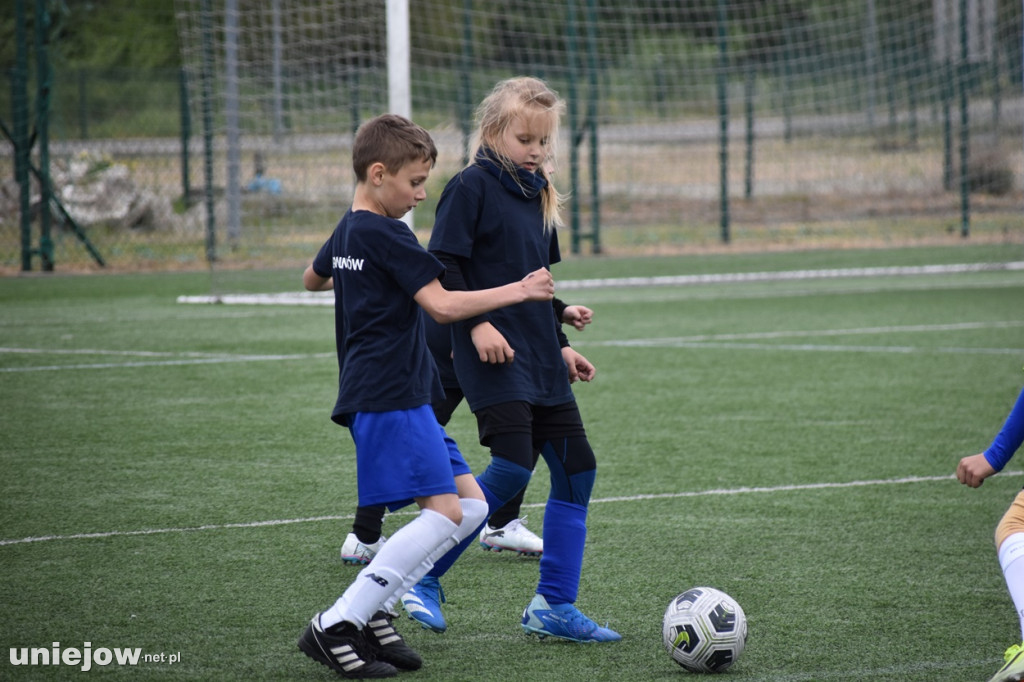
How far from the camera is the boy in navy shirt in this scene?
10.4 feet

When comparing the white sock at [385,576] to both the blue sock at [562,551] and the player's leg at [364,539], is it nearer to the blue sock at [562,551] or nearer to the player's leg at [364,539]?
the blue sock at [562,551]

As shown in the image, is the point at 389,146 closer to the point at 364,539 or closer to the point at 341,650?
the point at 341,650

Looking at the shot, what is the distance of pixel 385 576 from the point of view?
124 inches

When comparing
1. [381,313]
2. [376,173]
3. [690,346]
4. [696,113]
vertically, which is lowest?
[690,346]

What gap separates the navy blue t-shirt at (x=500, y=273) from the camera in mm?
3592

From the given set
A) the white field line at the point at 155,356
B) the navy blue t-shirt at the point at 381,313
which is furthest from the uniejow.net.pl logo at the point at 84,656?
the white field line at the point at 155,356

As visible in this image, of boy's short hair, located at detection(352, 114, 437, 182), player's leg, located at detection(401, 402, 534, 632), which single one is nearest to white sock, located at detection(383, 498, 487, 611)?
player's leg, located at detection(401, 402, 534, 632)

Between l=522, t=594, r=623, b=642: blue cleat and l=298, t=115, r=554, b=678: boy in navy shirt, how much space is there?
36cm

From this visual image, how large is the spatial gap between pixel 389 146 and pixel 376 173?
→ 8 centimetres

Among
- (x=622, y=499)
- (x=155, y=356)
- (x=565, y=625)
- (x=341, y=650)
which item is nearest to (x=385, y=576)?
(x=341, y=650)

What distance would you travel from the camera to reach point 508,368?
3574mm

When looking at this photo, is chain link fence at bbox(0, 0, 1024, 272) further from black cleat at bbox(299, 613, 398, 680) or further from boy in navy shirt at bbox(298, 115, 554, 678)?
black cleat at bbox(299, 613, 398, 680)

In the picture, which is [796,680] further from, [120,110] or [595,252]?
[120,110]

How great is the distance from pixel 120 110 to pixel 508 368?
51.5ft
